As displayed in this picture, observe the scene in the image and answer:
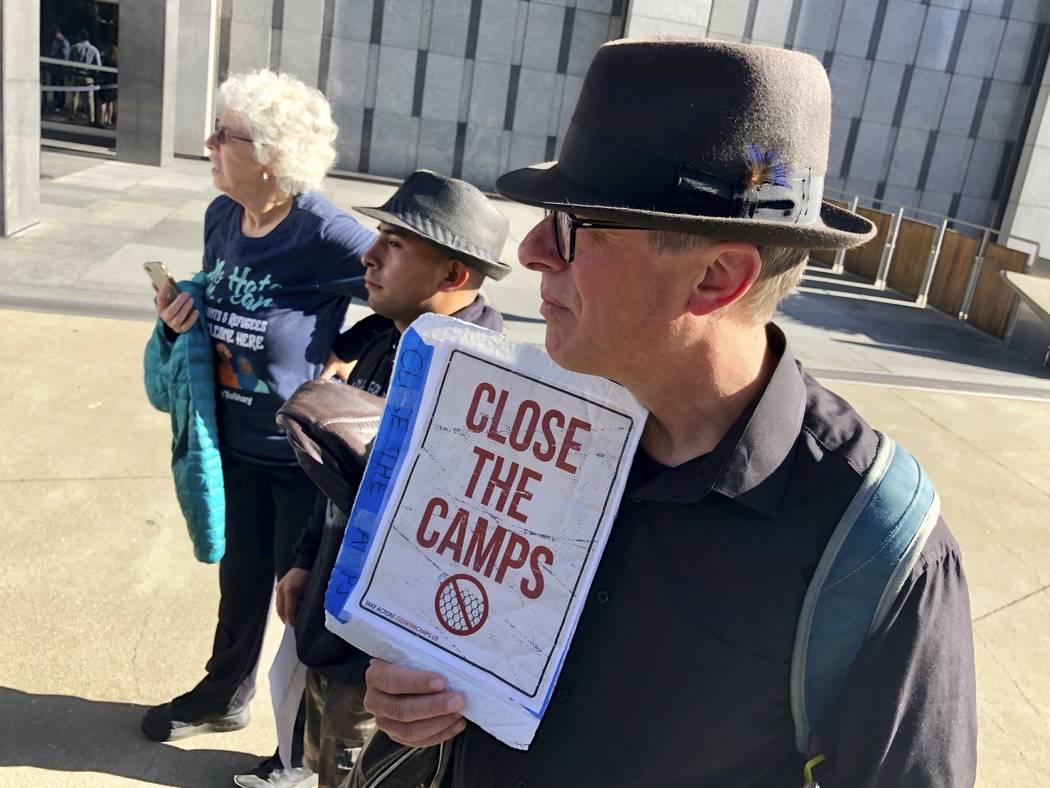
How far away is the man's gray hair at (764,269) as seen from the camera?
1.27m

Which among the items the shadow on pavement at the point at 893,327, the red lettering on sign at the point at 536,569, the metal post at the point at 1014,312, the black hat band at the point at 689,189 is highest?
the black hat band at the point at 689,189

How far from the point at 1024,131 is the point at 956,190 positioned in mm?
1827

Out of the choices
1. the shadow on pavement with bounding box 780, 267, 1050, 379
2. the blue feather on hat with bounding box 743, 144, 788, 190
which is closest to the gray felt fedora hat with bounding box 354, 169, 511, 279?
the blue feather on hat with bounding box 743, 144, 788, 190

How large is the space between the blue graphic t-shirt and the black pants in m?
0.10

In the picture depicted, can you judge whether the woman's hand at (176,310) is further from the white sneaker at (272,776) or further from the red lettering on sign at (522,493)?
the red lettering on sign at (522,493)

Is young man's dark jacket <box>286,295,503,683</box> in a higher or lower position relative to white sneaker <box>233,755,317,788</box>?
higher

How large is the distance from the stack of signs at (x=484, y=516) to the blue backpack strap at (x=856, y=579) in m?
0.33

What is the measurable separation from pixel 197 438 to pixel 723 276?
1955 mm

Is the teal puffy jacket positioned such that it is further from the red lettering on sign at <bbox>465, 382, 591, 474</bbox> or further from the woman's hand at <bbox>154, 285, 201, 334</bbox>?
the red lettering on sign at <bbox>465, 382, 591, 474</bbox>

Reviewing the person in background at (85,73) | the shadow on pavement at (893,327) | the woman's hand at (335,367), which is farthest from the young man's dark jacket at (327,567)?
the person in background at (85,73)

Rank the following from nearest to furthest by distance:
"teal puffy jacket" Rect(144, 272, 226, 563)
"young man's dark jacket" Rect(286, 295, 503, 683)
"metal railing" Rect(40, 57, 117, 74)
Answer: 1. "young man's dark jacket" Rect(286, 295, 503, 683)
2. "teal puffy jacket" Rect(144, 272, 226, 563)
3. "metal railing" Rect(40, 57, 117, 74)

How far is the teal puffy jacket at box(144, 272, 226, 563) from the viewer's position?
2736 mm

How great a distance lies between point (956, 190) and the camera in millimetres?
20562

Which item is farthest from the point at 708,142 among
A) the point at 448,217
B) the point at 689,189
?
the point at 448,217
